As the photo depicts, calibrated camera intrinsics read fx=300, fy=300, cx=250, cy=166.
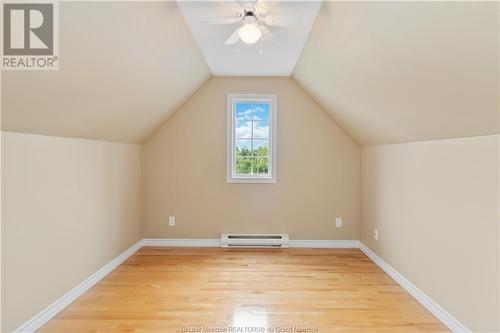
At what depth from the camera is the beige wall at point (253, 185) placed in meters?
4.12

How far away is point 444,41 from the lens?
1.49m

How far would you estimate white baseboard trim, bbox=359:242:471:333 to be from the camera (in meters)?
2.19

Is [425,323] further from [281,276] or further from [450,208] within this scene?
[281,276]

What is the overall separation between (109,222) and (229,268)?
1.41 meters

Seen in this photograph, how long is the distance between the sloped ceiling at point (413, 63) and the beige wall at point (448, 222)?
0.56ft

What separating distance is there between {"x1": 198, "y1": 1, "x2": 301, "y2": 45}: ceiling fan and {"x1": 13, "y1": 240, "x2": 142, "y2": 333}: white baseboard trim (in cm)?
250

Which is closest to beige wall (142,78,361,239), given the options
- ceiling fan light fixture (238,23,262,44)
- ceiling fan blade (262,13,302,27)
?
ceiling fan blade (262,13,302,27)

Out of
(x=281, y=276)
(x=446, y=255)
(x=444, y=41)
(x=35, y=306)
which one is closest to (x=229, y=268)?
(x=281, y=276)

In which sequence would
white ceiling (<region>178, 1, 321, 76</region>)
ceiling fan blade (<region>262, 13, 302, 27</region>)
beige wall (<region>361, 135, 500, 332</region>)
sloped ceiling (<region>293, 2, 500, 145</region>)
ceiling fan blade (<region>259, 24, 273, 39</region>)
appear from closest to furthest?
sloped ceiling (<region>293, 2, 500, 145</region>), beige wall (<region>361, 135, 500, 332</region>), white ceiling (<region>178, 1, 321, 76</region>), ceiling fan blade (<region>262, 13, 302, 27</region>), ceiling fan blade (<region>259, 24, 273, 39</region>)

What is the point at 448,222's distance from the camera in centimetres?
229

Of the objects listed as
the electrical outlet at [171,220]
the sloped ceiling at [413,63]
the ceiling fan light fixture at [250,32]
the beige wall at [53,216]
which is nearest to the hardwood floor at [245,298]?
the beige wall at [53,216]

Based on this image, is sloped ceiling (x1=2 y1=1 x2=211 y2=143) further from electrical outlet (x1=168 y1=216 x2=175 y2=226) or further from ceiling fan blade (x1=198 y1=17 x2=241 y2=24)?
electrical outlet (x1=168 y1=216 x2=175 y2=226)

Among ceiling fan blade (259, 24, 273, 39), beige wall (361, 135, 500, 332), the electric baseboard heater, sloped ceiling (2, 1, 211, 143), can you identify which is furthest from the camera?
the electric baseboard heater

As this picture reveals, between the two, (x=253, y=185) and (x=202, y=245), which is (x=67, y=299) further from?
(x=253, y=185)
